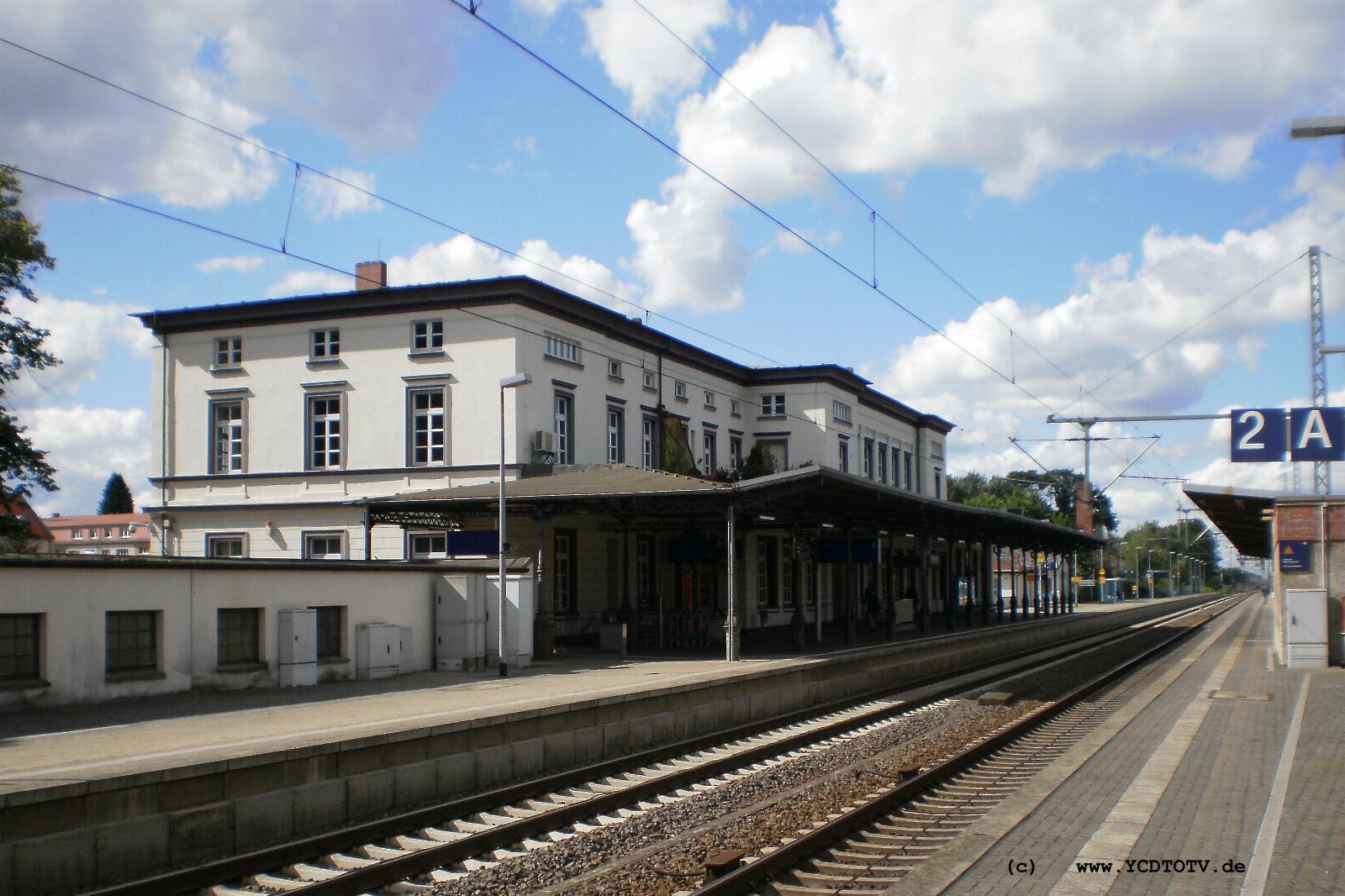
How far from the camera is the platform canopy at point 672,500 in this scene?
22469 mm

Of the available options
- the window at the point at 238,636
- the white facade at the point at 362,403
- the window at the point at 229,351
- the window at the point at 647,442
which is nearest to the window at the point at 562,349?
the white facade at the point at 362,403

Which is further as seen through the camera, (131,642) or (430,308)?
(430,308)

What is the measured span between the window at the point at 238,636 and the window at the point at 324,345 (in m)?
17.5

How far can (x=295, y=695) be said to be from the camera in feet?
52.3

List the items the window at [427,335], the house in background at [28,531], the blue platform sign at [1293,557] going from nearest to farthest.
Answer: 1. the blue platform sign at [1293,557]
2. the window at [427,335]
3. the house in background at [28,531]

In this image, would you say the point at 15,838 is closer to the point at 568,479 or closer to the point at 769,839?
the point at 769,839

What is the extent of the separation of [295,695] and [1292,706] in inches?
535

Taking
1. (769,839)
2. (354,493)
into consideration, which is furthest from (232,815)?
(354,493)

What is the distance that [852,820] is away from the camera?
31.1 ft

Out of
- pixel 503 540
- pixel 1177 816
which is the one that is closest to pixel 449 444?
pixel 503 540

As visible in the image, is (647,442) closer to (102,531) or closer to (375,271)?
(375,271)

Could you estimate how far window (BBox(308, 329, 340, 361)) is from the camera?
110ft

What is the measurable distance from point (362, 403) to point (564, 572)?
7315mm

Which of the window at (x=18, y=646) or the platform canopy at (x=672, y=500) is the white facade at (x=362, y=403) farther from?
the window at (x=18, y=646)
